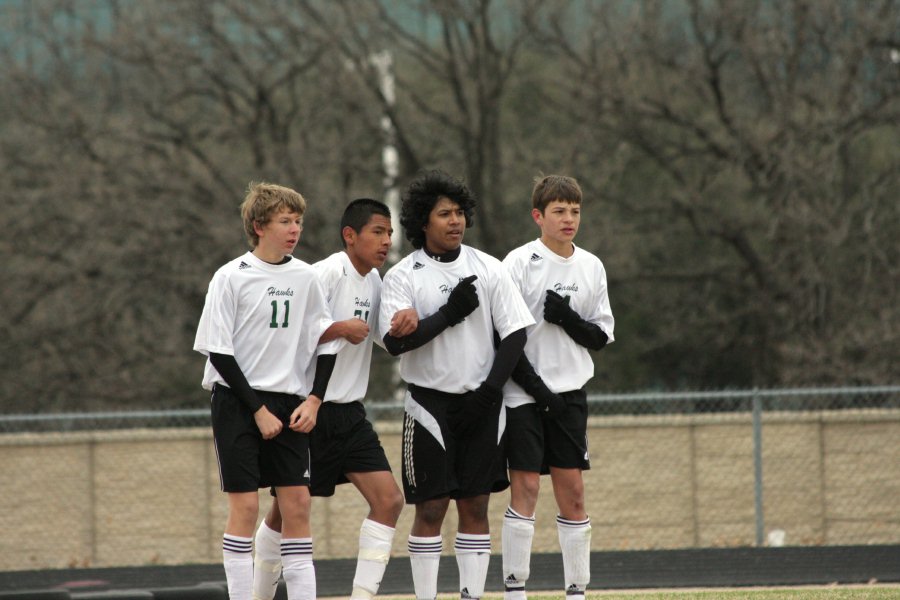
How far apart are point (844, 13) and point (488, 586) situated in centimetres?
1279

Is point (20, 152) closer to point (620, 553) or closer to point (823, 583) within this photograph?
point (620, 553)

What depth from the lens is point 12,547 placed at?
39.0 ft

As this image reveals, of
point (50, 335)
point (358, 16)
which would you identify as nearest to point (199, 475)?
point (50, 335)

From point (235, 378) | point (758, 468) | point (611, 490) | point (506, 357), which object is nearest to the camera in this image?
point (235, 378)

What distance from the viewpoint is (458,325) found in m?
6.14

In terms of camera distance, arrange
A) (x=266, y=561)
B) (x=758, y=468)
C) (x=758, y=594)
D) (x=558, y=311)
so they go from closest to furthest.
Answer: (x=558, y=311) → (x=266, y=561) → (x=758, y=594) → (x=758, y=468)

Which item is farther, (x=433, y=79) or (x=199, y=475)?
(x=433, y=79)

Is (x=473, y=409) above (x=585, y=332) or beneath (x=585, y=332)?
beneath

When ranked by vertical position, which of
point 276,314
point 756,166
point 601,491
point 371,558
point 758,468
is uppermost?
point 756,166

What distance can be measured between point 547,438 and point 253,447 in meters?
1.54

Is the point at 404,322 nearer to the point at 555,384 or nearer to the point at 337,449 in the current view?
the point at 337,449

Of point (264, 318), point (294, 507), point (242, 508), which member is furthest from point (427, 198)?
point (242, 508)

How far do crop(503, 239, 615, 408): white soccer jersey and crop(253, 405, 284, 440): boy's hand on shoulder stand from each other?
123 cm

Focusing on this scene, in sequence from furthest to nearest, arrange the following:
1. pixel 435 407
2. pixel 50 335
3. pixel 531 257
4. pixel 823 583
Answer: pixel 50 335 < pixel 823 583 < pixel 531 257 < pixel 435 407
